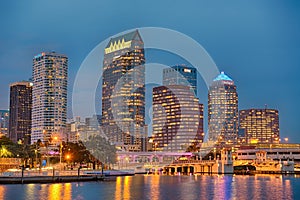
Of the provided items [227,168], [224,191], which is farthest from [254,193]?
[227,168]

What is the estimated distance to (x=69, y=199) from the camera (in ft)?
213

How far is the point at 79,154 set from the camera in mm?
136125

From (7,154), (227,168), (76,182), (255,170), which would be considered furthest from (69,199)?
(255,170)

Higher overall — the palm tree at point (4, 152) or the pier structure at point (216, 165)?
the palm tree at point (4, 152)

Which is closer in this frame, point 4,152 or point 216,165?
point 4,152

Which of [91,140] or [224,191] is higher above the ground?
[91,140]

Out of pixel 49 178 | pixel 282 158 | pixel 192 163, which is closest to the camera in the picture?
pixel 49 178

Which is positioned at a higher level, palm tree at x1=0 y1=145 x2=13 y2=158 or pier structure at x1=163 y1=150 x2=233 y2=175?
palm tree at x1=0 y1=145 x2=13 y2=158

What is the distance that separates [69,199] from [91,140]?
7820 centimetres

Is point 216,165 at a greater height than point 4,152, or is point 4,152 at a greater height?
point 4,152

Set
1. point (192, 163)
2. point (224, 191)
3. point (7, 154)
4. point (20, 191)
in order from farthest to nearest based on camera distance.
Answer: point (192, 163) < point (7, 154) < point (224, 191) < point (20, 191)

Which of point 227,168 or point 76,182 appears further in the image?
point 227,168

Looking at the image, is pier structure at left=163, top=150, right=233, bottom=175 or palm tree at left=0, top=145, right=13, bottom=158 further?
pier structure at left=163, top=150, right=233, bottom=175

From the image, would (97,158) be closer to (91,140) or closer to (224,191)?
(91,140)
